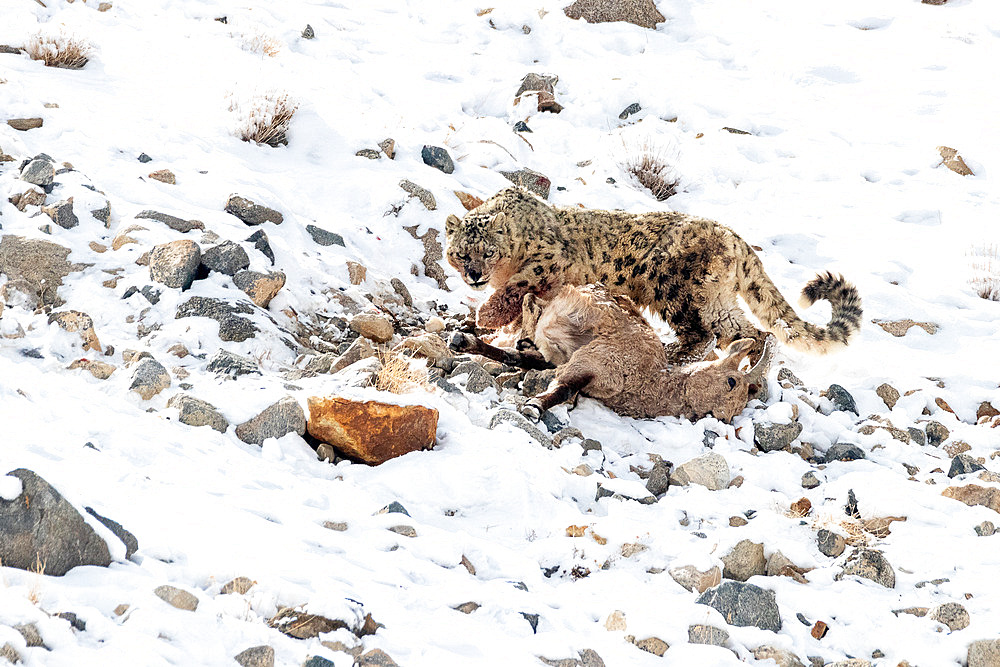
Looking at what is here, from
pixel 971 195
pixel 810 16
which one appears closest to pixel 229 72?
pixel 971 195

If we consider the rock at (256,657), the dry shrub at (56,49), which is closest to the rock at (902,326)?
the rock at (256,657)

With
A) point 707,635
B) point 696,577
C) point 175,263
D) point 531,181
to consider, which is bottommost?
point 531,181

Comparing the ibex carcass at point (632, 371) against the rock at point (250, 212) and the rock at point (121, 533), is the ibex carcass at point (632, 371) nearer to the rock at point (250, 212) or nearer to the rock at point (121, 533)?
the rock at point (250, 212)

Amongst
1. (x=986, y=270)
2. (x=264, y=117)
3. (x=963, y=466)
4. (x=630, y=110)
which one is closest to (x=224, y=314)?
(x=264, y=117)

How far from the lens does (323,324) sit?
7289 mm

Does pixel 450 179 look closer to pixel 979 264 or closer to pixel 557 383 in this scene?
pixel 557 383

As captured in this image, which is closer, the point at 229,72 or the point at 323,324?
the point at 323,324

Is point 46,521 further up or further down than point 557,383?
further up

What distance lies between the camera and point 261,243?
24.4ft

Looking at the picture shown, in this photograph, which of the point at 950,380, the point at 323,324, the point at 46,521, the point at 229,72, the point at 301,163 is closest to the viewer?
the point at 46,521

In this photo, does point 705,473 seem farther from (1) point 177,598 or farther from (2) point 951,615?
(1) point 177,598

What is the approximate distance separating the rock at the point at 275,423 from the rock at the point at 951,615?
3.56 metres

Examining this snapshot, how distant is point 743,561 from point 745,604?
510 millimetres

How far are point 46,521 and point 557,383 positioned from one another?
413 cm
